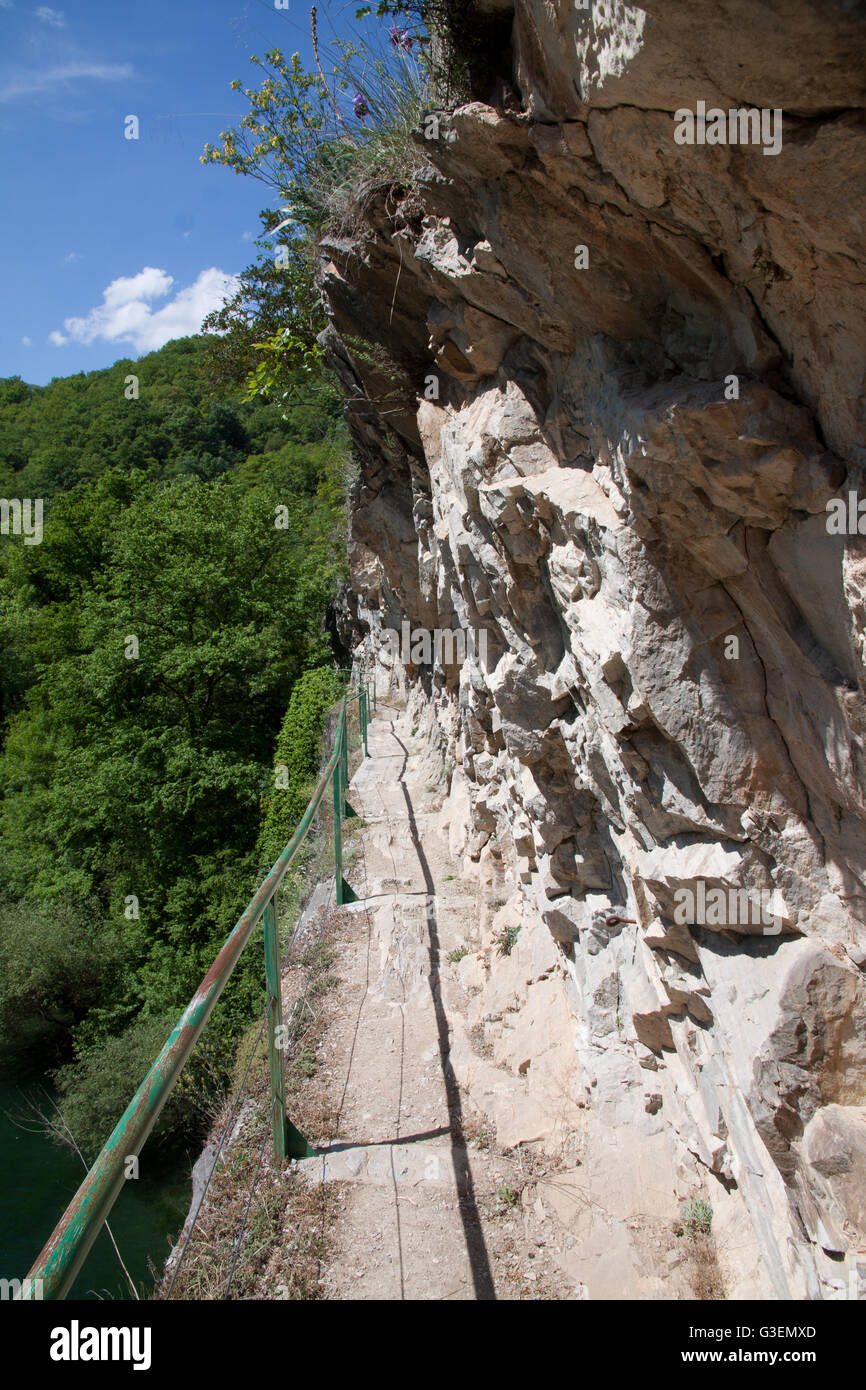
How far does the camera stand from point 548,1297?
286cm

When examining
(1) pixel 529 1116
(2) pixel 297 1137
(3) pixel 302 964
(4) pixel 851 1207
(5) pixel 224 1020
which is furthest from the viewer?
(5) pixel 224 1020

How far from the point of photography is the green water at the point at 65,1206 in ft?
31.6

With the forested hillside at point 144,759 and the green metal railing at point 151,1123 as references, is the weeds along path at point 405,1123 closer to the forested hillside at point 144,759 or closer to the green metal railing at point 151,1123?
the green metal railing at point 151,1123

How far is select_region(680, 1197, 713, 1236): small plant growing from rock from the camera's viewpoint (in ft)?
9.95

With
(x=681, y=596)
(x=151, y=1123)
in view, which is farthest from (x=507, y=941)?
(x=151, y=1123)

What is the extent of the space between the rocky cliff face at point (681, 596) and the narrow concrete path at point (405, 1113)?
30 centimetres

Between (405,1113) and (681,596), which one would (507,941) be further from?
(681,596)

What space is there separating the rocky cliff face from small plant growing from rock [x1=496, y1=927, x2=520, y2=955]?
0.31 metres

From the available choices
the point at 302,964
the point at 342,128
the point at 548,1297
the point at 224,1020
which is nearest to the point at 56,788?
the point at 224,1020

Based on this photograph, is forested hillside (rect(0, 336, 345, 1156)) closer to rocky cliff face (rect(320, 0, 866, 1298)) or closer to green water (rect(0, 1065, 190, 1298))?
green water (rect(0, 1065, 190, 1298))

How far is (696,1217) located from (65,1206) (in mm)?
11581

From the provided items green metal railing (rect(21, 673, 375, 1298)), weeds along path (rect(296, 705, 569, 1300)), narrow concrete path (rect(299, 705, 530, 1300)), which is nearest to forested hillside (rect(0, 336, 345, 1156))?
narrow concrete path (rect(299, 705, 530, 1300))

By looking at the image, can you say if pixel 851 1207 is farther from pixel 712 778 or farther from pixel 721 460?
pixel 721 460

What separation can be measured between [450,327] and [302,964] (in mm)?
4609
